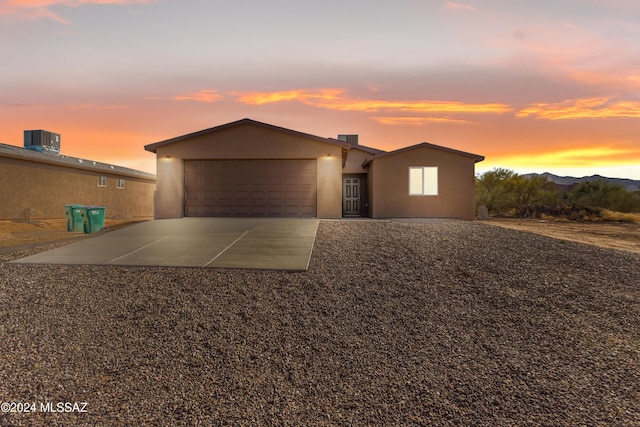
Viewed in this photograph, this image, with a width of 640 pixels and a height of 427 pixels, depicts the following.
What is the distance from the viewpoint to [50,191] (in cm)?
1977

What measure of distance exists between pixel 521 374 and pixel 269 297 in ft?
11.3

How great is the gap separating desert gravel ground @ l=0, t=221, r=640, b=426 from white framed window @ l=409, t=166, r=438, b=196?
10.7 meters

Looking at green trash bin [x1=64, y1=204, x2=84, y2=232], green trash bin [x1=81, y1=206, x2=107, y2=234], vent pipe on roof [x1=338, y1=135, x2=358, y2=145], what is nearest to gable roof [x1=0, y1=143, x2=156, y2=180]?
green trash bin [x1=64, y1=204, x2=84, y2=232]

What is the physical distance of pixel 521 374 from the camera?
4.05m

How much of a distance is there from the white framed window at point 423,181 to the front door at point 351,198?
3.96 metres

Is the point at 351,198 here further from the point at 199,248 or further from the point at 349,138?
the point at 199,248

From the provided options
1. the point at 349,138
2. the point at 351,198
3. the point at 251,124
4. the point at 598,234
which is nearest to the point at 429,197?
the point at 351,198

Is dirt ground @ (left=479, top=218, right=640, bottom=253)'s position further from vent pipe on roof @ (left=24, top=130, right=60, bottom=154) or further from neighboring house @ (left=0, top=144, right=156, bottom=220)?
vent pipe on roof @ (left=24, top=130, right=60, bottom=154)

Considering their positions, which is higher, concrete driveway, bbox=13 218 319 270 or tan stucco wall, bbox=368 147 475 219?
tan stucco wall, bbox=368 147 475 219

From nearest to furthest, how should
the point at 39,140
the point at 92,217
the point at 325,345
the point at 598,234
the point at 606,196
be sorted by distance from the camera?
the point at 325,345 < the point at 92,217 < the point at 598,234 < the point at 39,140 < the point at 606,196

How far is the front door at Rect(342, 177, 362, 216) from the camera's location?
2106cm

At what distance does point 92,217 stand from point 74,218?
52.0 inches

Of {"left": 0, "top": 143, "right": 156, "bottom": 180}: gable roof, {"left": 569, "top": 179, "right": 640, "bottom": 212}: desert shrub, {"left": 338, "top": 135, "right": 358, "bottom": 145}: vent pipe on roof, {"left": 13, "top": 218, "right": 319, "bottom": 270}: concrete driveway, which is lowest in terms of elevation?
{"left": 13, "top": 218, "right": 319, "bottom": 270}: concrete driveway

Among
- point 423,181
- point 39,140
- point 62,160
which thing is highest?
point 39,140
